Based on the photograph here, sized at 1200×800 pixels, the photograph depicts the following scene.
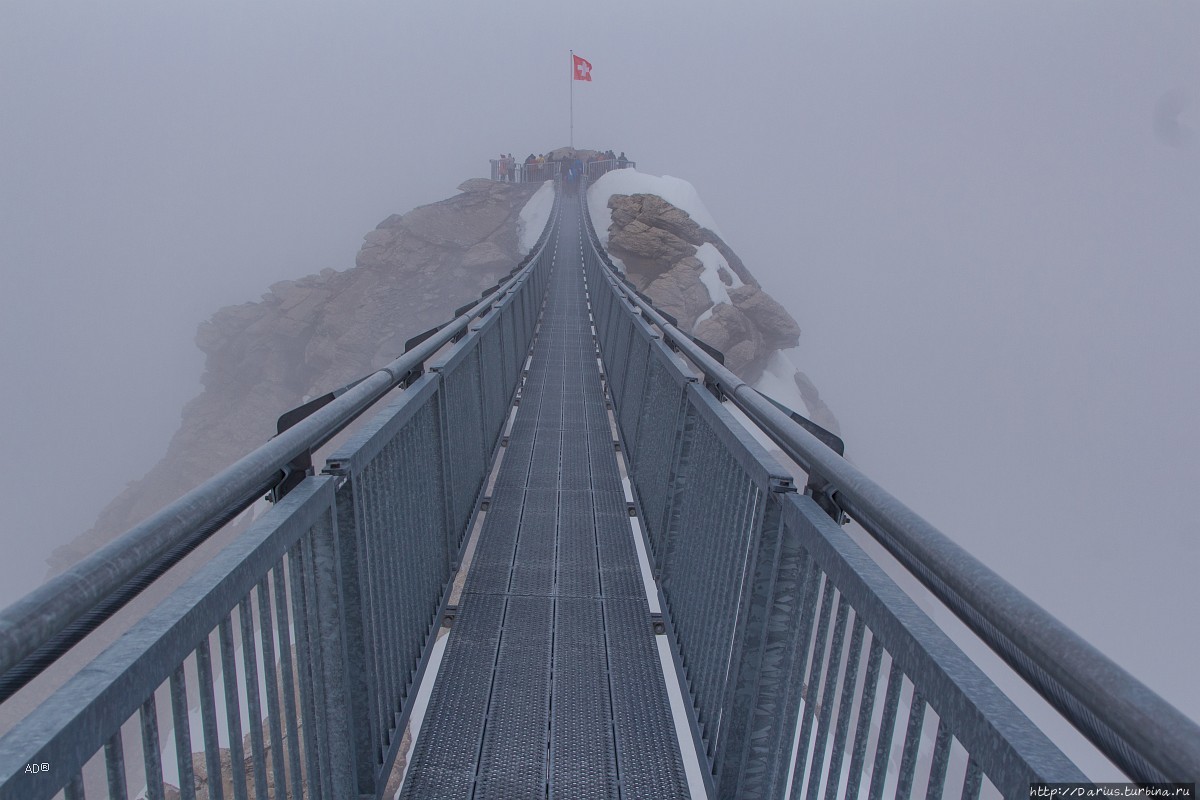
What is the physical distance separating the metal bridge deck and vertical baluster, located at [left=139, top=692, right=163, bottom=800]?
190cm

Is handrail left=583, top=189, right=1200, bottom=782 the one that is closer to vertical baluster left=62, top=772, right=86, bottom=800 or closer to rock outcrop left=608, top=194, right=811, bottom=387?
vertical baluster left=62, top=772, right=86, bottom=800

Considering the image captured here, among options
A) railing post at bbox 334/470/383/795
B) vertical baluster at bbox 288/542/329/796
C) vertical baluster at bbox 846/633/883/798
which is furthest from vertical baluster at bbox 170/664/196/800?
vertical baluster at bbox 846/633/883/798

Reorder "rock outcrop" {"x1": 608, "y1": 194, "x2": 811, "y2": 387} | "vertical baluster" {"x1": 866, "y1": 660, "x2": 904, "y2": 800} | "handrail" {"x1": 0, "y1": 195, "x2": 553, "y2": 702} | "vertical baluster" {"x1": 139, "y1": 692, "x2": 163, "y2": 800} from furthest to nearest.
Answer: "rock outcrop" {"x1": 608, "y1": 194, "x2": 811, "y2": 387}, "vertical baluster" {"x1": 866, "y1": 660, "x2": 904, "y2": 800}, "vertical baluster" {"x1": 139, "y1": 692, "x2": 163, "y2": 800}, "handrail" {"x1": 0, "y1": 195, "x2": 553, "y2": 702}

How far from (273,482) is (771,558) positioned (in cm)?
169

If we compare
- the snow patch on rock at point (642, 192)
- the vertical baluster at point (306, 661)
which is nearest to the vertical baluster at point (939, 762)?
the vertical baluster at point (306, 661)

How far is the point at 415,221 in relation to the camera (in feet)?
Result: 146

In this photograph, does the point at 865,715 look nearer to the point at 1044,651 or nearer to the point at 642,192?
the point at 1044,651

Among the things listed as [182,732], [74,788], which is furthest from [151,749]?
[74,788]

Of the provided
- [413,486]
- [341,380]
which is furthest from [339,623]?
[341,380]

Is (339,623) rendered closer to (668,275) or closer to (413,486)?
(413,486)

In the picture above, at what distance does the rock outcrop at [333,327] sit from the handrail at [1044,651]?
37.8 m

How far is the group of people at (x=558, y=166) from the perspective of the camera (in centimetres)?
4653

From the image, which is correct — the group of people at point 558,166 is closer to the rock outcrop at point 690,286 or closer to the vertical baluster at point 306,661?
the rock outcrop at point 690,286

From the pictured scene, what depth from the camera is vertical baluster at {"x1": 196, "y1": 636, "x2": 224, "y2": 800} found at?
57.7 inches
